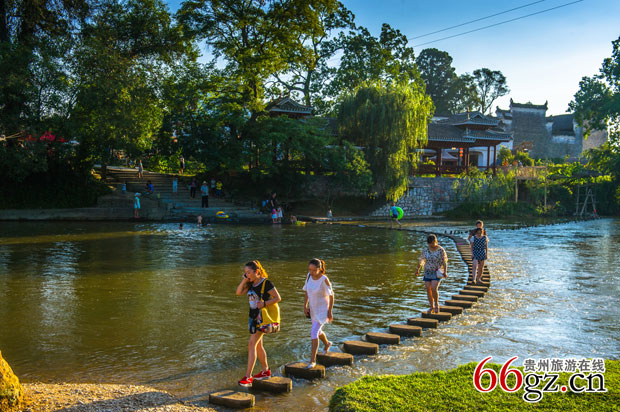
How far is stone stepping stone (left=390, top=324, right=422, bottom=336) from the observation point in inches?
331

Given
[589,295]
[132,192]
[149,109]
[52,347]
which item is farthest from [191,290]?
[132,192]

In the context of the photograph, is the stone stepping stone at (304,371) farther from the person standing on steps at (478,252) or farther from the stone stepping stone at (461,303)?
the person standing on steps at (478,252)

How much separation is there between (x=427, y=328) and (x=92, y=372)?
17.8 ft

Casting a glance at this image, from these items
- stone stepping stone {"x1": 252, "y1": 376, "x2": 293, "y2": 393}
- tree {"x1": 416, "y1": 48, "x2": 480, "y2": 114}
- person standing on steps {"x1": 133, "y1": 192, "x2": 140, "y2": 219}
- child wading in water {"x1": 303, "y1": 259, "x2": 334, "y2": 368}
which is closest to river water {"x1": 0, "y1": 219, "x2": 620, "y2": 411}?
stone stepping stone {"x1": 252, "y1": 376, "x2": 293, "y2": 393}

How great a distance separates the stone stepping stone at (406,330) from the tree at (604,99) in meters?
37.0

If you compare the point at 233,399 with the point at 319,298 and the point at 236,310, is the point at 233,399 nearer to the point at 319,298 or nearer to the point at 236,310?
the point at 319,298

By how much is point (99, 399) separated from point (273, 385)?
199 centimetres

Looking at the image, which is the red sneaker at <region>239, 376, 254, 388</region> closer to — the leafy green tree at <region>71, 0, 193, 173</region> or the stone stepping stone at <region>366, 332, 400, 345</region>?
the stone stepping stone at <region>366, 332, 400, 345</region>

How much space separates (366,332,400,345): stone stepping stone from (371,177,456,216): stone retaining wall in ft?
95.0

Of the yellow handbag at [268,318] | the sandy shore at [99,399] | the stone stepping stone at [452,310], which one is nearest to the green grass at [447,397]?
the yellow handbag at [268,318]

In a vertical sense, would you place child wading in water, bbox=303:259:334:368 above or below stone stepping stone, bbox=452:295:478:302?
above

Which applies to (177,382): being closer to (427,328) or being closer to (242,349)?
(242,349)

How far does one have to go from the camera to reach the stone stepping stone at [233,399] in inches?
223

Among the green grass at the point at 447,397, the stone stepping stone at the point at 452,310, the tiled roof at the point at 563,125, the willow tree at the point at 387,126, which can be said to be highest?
the tiled roof at the point at 563,125
